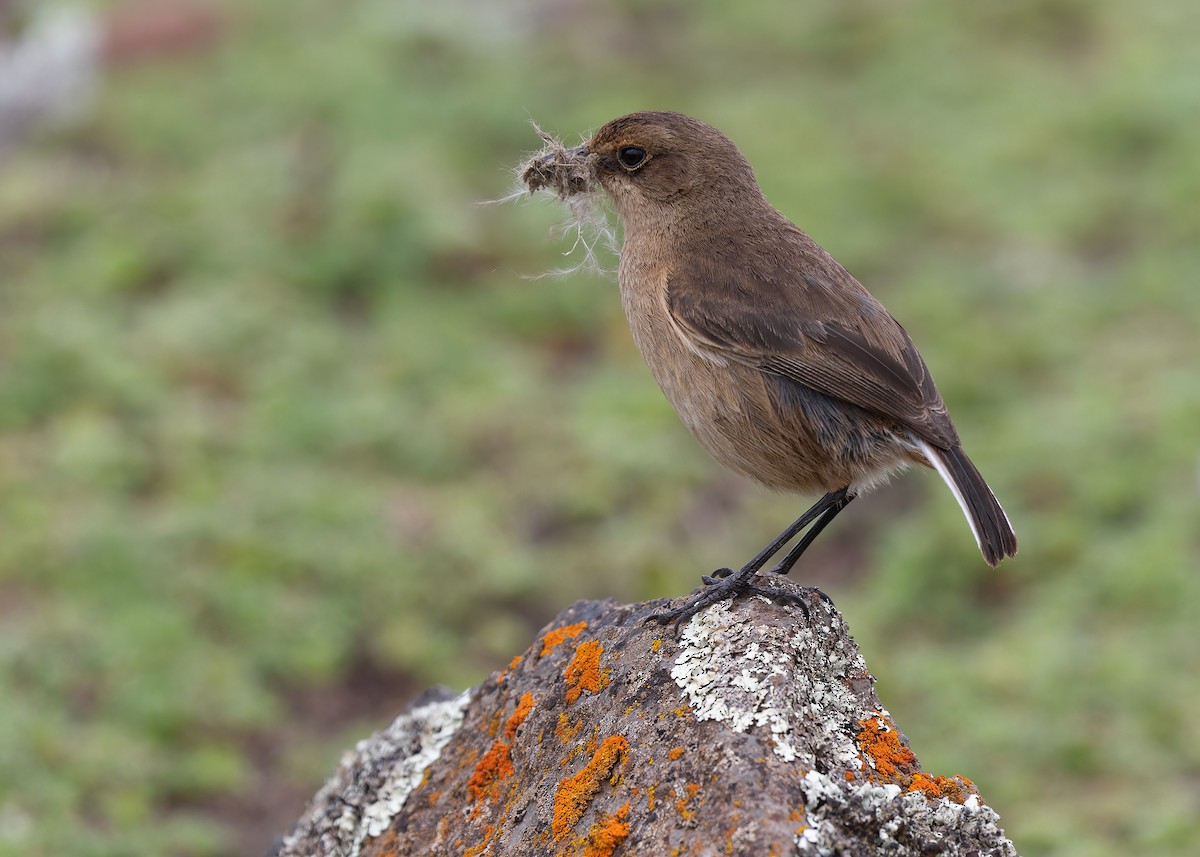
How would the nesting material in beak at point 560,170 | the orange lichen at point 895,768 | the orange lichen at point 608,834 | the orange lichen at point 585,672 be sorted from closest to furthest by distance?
the orange lichen at point 608,834 < the orange lichen at point 895,768 < the orange lichen at point 585,672 < the nesting material in beak at point 560,170

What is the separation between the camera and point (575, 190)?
5.71 metres

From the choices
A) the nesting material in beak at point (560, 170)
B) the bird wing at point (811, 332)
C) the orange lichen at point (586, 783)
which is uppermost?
the nesting material in beak at point (560, 170)

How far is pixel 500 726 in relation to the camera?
4.32 meters

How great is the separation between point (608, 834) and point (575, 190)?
9.47 feet

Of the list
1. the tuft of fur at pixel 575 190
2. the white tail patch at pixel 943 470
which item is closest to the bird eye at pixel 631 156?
the tuft of fur at pixel 575 190

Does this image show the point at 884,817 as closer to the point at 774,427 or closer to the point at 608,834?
the point at 608,834

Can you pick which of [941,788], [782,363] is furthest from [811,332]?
[941,788]

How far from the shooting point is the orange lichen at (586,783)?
12.2 ft

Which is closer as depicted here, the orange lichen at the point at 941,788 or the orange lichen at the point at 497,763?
the orange lichen at the point at 941,788

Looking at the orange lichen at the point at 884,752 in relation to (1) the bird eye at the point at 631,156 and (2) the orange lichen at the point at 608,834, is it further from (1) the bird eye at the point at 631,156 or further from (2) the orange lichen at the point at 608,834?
(1) the bird eye at the point at 631,156

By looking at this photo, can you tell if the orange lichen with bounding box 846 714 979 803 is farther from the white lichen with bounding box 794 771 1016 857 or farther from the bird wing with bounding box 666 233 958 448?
the bird wing with bounding box 666 233 958 448

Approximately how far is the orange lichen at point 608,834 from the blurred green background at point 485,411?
10.8ft

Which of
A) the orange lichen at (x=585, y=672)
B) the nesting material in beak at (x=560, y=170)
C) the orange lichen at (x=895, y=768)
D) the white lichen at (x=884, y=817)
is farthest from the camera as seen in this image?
the nesting material in beak at (x=560, y=170)

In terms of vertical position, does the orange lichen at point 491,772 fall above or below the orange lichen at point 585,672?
below
